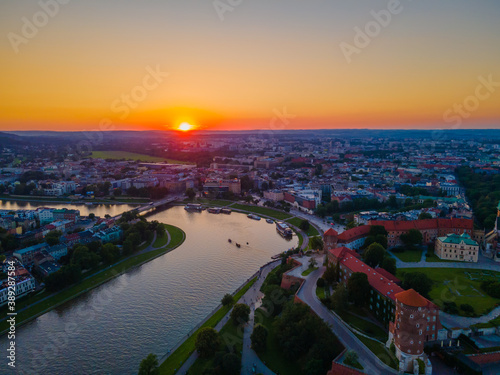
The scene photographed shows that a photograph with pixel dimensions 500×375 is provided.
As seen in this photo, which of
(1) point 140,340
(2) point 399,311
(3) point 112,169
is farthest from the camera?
(3) point 112,169

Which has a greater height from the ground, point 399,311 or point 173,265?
point 399,311

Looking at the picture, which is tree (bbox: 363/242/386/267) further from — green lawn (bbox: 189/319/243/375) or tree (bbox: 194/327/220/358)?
tree (bbox: 194/327/220/358)

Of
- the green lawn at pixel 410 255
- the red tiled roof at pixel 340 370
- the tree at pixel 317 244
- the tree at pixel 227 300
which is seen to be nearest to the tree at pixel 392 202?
the green lawn at pixel 410 255

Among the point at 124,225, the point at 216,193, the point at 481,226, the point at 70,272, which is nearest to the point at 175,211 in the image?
the point at 216,193

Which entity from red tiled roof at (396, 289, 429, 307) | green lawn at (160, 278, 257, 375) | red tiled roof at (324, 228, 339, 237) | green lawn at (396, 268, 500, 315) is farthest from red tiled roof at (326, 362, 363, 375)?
red tiled roof at (324, 228, 339, 237)

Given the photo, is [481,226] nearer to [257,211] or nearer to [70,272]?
[257,211]
